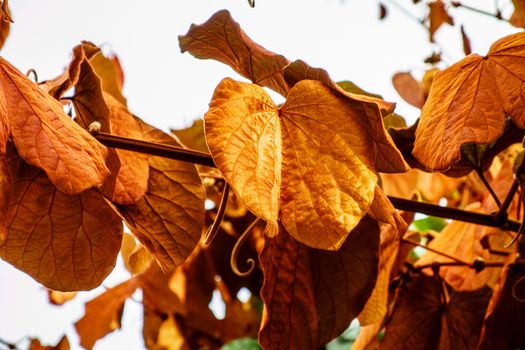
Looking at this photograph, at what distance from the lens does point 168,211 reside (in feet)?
1.31

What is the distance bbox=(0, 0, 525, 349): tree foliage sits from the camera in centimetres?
31

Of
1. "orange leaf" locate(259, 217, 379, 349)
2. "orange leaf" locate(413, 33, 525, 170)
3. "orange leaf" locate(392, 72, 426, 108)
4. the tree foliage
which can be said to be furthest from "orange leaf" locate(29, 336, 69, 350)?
"orange leaf" locate(392, 72, 426, 108)

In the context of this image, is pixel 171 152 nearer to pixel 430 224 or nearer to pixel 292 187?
pixel 292 187

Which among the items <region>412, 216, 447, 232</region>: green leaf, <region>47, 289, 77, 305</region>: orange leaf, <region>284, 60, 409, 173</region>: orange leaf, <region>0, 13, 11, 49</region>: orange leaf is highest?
<region>0, 13, 11, 49</region>: orange leaf

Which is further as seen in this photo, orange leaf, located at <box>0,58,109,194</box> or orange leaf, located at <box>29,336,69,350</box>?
orange leaf, located at <box>29,336,69,350</box>

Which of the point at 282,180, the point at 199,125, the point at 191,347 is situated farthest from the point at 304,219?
the point at 191,347

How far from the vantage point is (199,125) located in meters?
0.74

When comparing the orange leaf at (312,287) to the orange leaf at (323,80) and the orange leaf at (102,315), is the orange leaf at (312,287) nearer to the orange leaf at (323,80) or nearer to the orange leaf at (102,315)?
the orange leaf at (323,80)

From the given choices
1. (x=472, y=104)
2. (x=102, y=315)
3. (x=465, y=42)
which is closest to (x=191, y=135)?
(x=102, y=315)

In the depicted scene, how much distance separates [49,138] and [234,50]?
127 mm

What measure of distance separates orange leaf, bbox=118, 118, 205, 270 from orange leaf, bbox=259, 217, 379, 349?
46 millimetres

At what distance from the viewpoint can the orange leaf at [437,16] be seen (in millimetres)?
849

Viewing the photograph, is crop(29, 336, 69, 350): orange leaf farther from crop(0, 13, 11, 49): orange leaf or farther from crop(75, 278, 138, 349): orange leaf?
crop(0, 13, 11, 49): orange leaf

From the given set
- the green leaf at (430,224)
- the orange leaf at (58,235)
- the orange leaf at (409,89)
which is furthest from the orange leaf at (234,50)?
the orange leaf at (409,89)
